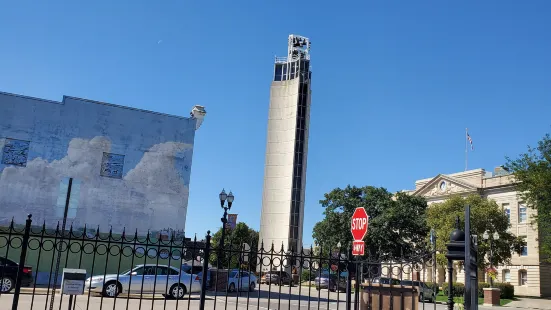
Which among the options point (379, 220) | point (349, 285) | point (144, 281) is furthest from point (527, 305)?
point (349, 285)

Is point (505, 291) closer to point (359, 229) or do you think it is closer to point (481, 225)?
point (481, 225)

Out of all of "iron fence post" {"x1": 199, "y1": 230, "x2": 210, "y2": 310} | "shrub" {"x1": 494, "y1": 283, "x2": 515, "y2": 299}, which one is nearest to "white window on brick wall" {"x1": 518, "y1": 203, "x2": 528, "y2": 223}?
"shrub" {"x1": 494, "y1": 283, "x2": 515, "y2": 299}

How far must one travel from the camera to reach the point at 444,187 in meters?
65.6

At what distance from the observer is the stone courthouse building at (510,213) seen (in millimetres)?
54125

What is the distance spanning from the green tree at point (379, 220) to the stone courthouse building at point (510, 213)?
609cm

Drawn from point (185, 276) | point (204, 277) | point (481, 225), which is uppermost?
point (481, 225)

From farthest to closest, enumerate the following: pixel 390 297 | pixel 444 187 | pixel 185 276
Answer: pixel 444 187 < pixel 185 276 < pixel 390 297

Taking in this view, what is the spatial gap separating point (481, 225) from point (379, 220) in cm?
988

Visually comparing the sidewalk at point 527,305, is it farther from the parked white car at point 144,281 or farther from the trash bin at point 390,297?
the trash bin at point 390,297

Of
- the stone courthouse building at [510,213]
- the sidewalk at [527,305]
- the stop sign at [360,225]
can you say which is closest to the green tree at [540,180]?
the sidewalk at [527,305]

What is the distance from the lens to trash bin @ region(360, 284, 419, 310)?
Answer: 32.2 ft

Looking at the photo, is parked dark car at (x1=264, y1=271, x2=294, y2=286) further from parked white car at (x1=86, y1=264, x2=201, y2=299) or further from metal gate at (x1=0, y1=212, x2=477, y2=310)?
parked white car at (x1=86, y1=264, x2=201, y2=299)

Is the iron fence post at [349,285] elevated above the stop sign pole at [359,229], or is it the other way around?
the stop sign pole at [359,229]

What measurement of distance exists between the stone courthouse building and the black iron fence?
26293 millimetres
